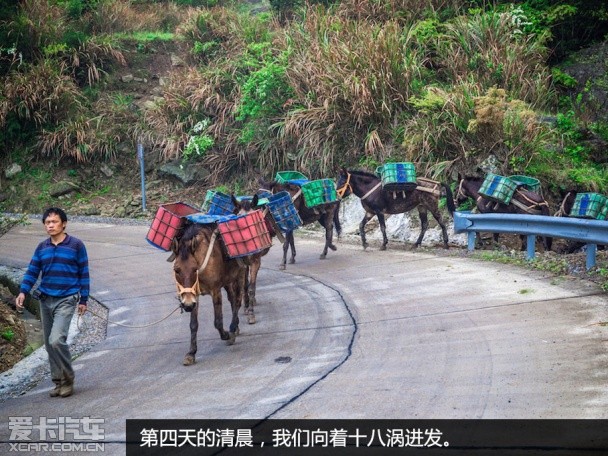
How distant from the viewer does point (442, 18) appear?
962 inches

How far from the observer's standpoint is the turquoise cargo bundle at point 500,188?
53.5ft

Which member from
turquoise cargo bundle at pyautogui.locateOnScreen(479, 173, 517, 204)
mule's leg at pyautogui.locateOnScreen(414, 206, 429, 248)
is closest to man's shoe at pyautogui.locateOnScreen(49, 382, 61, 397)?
mule's leg at pyautogui.locateOnScreen(414, 206, 429, 248)

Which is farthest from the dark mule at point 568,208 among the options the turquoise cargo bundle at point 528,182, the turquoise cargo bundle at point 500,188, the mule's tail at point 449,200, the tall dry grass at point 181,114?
the tall dry grass at point 181,114

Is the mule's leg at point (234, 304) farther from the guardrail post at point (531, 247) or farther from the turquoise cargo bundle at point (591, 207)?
the turquoise cargo bundle at point (591, 207)

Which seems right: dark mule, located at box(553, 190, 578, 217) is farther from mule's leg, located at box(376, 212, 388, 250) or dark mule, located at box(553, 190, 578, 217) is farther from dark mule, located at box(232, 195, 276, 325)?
dark mule, located at box(232, 195, 276, 325)

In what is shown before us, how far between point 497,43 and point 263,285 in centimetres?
1138

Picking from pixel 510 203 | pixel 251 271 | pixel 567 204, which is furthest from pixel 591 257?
pixel 251 271

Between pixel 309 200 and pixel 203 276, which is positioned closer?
pixel 203 276

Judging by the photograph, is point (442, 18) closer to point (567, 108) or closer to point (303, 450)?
point (567, 108)

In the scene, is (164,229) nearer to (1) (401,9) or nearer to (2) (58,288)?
(2) (58,288)

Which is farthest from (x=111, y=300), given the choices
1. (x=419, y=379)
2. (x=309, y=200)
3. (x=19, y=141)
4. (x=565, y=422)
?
(x=19, y=141)

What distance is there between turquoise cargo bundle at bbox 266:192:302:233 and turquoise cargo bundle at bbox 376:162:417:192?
4.07 metres

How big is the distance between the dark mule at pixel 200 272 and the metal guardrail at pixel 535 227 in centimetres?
550

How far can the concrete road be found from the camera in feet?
24.9
